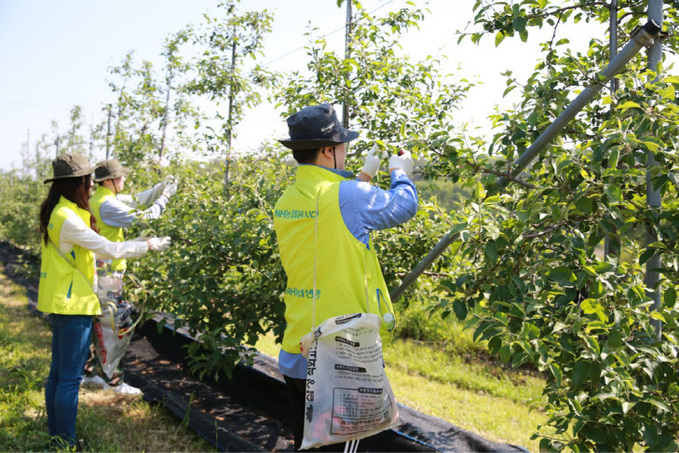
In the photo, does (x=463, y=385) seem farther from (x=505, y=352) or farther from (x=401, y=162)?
(x=505, y=352)

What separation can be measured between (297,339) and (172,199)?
2.49 m

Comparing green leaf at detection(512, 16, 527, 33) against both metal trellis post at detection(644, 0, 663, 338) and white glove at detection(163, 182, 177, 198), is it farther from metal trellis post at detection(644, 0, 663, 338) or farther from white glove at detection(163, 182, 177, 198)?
white glove at detection(163, 182, 177, 198)

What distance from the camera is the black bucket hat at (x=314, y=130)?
1.89 meters

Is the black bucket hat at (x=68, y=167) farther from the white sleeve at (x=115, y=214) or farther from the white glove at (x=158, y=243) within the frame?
the white sleeve at (x=115, y=214)

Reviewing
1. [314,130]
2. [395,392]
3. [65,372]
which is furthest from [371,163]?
[395,392]

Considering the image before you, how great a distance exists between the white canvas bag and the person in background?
91.1 inches

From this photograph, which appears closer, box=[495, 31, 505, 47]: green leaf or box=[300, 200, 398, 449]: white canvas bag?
box=[300, 200, 398, 449]: white canvas bag

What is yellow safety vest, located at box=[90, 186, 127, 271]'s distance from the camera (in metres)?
3.79

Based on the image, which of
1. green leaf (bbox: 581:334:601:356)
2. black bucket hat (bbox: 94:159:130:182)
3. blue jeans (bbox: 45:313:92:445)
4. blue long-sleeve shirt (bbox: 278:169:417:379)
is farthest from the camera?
black bucket hat (bbox: 94:159:130:182)

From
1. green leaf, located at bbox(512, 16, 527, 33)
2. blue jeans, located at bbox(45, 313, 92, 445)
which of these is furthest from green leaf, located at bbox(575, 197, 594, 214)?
blue jeans, located at bbox(45, 313, 92, 445)

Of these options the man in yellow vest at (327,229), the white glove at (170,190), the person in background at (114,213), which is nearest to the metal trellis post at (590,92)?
the man in yellow vest at (327,229)

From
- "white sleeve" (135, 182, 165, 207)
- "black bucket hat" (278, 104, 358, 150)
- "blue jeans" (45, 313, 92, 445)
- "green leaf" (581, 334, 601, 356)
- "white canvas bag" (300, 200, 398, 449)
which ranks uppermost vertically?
"black bucket hat" (278, 104, 358, 150)

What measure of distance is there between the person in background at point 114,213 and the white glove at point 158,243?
356 millimetres

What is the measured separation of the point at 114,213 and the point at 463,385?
12.8ft
